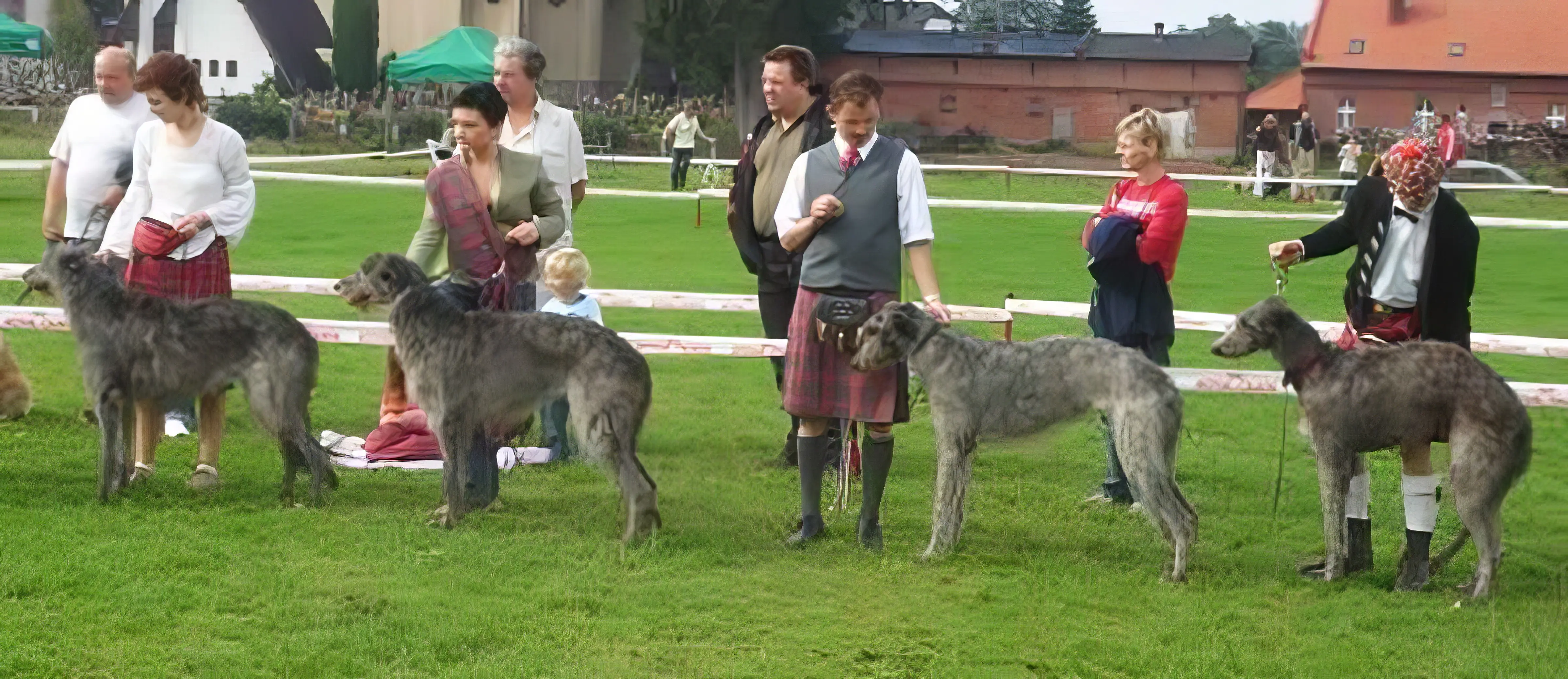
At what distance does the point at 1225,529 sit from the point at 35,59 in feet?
54.0

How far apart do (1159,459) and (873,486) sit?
3.34ft

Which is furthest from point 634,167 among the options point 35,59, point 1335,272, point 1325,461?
point 1325,461

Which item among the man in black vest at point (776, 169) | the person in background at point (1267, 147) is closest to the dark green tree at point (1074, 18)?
the person in background at point (1267, 147)

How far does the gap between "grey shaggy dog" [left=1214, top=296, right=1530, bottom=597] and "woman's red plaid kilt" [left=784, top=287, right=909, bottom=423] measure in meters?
1.14

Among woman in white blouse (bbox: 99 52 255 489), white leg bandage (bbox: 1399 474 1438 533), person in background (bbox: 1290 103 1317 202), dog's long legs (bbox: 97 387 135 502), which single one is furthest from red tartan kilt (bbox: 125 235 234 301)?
person in background (bbox: 1290 103 1317 202)

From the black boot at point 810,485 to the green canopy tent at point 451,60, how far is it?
1616cm

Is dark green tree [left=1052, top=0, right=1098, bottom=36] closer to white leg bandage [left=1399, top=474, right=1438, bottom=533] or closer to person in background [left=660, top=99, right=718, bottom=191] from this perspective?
person in background [left=660, top=99, right=718, bottom=191]

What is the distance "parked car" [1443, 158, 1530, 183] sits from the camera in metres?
21.0

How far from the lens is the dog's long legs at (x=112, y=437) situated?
5.50 metres

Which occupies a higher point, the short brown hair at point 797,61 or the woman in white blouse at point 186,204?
the short brown hair at point 797,61

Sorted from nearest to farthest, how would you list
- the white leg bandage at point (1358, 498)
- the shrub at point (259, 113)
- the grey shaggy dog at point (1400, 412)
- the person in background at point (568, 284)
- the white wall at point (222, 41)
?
the grey shaggy dog at point (1400, 412) → the white leg bandage at point (1358, 498) → the person in background at point (568, 284) → the white wall at point (222, 41) → the shrub at point (259, 113)

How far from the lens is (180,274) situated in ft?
19.2

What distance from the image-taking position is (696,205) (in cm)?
1969

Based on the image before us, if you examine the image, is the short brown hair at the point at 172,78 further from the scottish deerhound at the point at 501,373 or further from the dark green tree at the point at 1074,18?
the dark green tree at the point at 1074,18
